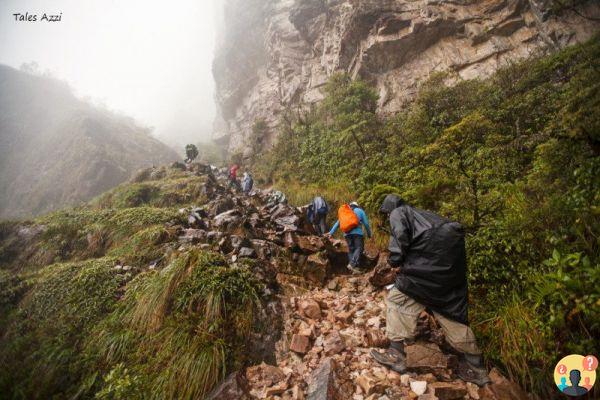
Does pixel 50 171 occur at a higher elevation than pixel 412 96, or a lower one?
higher

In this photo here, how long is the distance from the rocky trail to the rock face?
1251 cm

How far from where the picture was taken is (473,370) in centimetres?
292

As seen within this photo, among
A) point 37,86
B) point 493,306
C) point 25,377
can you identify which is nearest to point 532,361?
point 493,306

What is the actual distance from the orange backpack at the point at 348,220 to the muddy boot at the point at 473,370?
9.77ft

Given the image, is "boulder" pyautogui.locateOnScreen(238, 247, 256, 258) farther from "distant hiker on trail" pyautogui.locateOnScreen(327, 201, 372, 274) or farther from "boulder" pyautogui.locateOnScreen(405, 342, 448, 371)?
"boulder" pyautogui.locateOnScreen(405, 342, 448, 371)

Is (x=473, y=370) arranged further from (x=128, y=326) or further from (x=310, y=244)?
(x=128, y=326)

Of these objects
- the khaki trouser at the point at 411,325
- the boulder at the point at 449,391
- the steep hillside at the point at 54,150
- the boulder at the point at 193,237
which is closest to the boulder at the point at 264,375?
the khaki trouser at the point at 411,325

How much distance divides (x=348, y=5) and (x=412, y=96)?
10884 millimetres

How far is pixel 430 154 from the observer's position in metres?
8.45

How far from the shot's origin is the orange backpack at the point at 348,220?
562 centimetres

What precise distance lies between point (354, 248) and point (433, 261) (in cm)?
290

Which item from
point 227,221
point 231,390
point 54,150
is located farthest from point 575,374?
point 54,150

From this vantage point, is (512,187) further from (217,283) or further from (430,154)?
(217,283)

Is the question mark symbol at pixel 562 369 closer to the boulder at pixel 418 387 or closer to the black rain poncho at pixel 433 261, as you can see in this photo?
the black rain poncho at pixel 433 261
